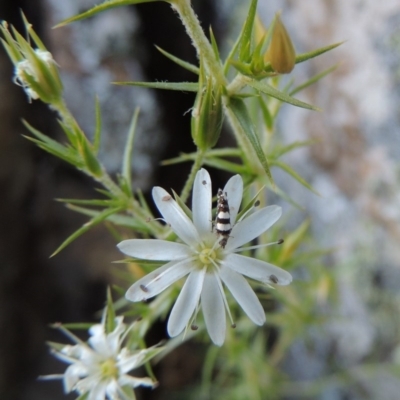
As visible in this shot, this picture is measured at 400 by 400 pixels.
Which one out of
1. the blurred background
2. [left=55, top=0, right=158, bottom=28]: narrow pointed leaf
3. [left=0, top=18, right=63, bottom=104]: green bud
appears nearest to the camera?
[left=55, top=0, right=158, bottom=28]: narrow pointed leaf

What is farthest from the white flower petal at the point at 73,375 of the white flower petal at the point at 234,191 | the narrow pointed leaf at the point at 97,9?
the narrow pointed leaf at the point at 97,9

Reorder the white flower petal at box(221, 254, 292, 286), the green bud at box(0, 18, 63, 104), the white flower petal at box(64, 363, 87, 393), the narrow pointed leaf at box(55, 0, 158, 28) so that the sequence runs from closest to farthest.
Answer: the narrow pointed leaf at box(55, 0, 158, 28)
the white flower petal at box(221, 254, 292, 286)
the green bud at box(0, 18, 63, 104)
the white flower petal at box(64, 363, 87, 393)

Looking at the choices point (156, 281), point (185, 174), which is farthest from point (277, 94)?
point (185, 174)

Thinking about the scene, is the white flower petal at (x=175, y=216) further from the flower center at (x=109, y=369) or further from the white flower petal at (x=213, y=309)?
the flower center at (x=109, y=369)

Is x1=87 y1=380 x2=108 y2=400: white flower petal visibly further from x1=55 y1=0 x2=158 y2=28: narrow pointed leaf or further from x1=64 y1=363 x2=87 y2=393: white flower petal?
x1=55 y1=0 x2=158 y2=28: narrow pointed leaf

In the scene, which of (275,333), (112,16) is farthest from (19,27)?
(275,333)

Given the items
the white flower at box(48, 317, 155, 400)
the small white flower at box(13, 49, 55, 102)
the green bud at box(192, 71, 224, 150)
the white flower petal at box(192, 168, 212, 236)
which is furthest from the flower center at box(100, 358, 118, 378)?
the small white flower at box(13, 49, 55, 102)

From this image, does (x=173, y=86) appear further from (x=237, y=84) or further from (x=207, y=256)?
(x=207, y=256)
